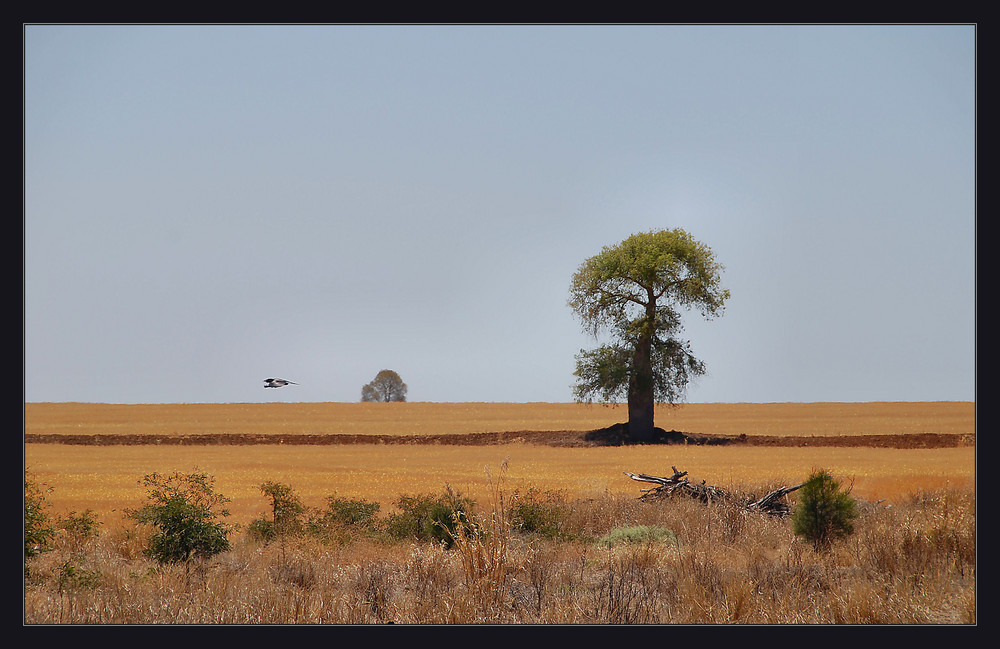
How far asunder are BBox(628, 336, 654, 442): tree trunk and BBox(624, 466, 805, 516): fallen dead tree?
21982 millimetres

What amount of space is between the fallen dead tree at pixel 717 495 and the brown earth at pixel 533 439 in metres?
20.0

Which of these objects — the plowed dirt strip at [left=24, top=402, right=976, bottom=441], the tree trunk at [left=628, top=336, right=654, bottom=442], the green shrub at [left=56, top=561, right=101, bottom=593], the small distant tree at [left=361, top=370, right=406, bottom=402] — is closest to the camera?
the green shrub at [left=56, top=561, right=101, bottom=593]

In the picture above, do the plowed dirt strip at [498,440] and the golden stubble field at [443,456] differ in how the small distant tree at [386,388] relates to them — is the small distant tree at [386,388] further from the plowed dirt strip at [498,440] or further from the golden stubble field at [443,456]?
the plowed dirt strip at [498,440]

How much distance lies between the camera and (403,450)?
3084 centimetres

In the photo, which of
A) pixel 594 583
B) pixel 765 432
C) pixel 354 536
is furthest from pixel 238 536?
pixel 765 432

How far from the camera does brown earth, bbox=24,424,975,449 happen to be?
34125mm

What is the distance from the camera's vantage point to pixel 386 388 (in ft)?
274

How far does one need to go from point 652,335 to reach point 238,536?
87.8 ft

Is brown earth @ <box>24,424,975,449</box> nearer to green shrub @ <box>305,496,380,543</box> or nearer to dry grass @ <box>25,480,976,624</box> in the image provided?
green shrub @ <box>305,496,380,543</box>

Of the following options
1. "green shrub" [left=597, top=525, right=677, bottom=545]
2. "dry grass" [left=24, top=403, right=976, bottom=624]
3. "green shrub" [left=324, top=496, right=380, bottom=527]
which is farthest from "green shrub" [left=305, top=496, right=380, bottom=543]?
"green shrub" [left=597, top=525, right=677, bottom=545]

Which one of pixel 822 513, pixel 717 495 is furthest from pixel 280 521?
pixel 822 513

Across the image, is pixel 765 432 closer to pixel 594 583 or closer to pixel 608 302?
pixel 608 302

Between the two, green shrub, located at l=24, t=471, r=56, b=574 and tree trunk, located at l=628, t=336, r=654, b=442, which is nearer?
green shrub, located at l=24, t=471, r=56, b=574

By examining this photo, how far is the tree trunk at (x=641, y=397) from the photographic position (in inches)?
1399
